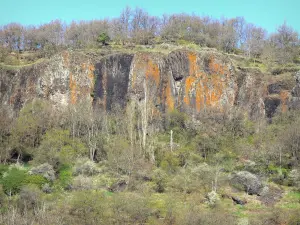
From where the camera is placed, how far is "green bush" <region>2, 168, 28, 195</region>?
3251 centimetres

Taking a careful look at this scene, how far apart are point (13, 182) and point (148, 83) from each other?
2718 centimetres

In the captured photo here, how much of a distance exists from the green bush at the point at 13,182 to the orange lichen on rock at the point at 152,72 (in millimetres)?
26537

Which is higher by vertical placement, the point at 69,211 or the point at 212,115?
the point at 212,115

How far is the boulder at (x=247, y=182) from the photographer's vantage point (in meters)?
35.3

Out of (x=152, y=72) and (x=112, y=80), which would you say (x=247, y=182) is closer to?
(x=152, y=72)

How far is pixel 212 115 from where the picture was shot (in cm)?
5378

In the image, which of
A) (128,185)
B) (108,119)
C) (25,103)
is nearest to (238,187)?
(128,185)

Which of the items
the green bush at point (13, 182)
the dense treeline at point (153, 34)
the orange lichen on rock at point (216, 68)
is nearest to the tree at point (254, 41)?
the dense treeline at point (153, 34)

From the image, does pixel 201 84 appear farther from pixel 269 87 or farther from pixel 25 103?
pixel 25 103

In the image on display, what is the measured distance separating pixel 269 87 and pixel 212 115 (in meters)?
9.59

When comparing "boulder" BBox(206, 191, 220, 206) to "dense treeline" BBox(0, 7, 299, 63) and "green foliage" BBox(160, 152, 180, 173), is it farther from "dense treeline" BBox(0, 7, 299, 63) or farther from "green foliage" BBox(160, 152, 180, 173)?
"dense treeline" BBox(0, 7, 299, 63)

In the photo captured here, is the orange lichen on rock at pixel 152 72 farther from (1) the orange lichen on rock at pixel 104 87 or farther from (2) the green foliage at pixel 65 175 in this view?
(2) the green foliage at pixel 65 175

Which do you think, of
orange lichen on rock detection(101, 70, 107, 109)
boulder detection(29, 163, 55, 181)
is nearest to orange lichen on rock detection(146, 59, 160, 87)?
orange lichen on rock detection(101, 70, 107, 109)

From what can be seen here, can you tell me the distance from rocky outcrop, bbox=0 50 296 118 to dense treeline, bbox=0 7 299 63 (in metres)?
13.9
